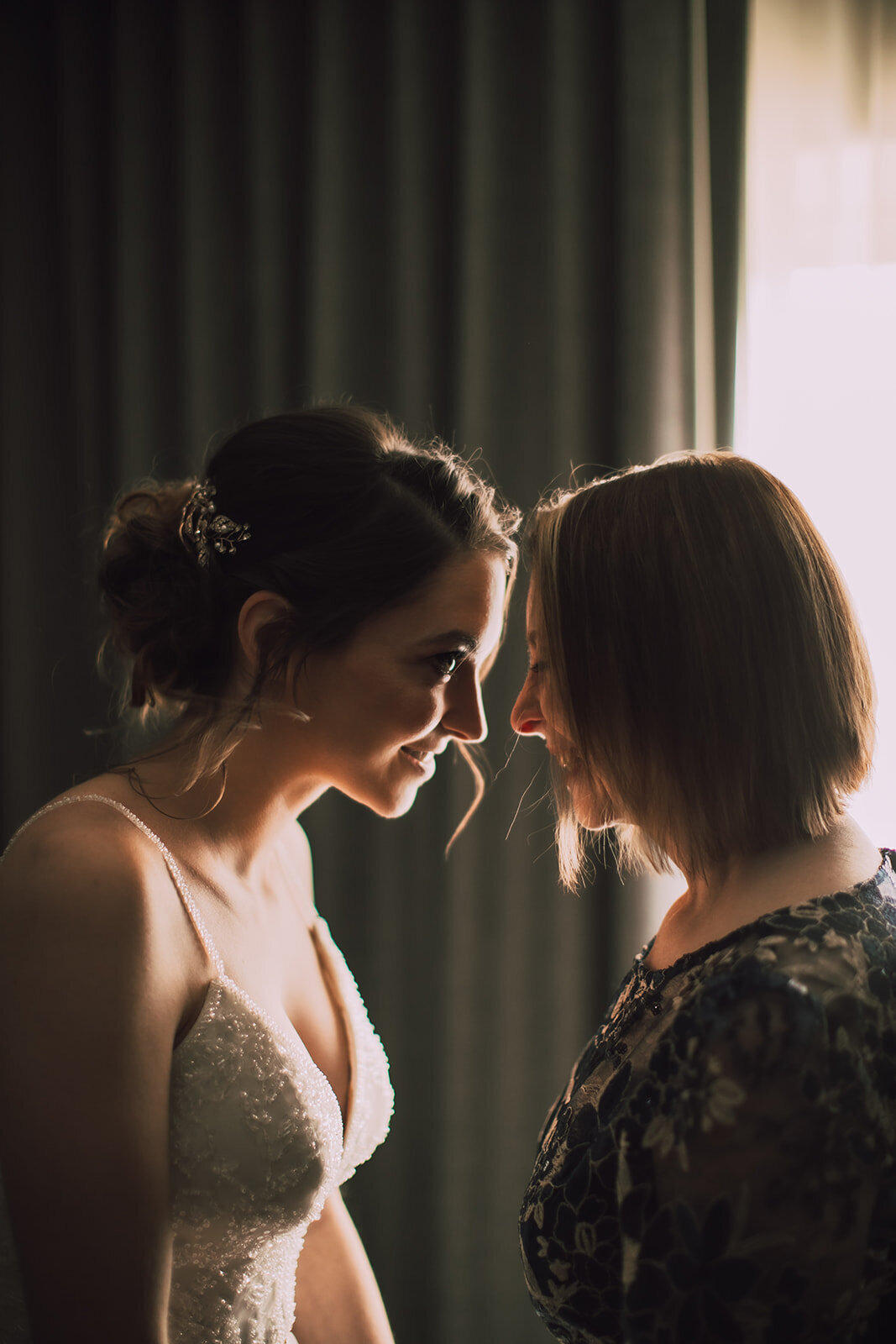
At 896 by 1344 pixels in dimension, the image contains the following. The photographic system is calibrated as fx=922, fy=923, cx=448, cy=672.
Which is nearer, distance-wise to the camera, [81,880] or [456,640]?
[81,880]

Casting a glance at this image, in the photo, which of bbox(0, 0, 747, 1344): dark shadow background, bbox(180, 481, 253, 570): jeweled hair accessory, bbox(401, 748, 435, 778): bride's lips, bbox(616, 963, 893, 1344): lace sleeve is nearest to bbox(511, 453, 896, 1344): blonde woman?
bbox(616, 963, 893, 1344): lace sleeve

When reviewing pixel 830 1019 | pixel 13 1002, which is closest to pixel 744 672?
pixel 830 1019

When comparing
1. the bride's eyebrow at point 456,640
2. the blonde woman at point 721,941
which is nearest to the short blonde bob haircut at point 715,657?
the blonde woman at point 721,941

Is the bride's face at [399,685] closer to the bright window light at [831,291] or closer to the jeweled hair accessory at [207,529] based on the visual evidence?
the jeweled hair accessory at [207,529]

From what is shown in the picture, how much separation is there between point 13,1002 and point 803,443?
1.54 m

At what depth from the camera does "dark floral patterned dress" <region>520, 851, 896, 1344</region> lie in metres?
0.66

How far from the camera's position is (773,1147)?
2.17ft

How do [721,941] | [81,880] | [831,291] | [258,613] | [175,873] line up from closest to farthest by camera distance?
[721,941] → [81,880] → [175,873] → [258,613] → [831,291]

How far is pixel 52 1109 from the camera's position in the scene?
0.86 meters

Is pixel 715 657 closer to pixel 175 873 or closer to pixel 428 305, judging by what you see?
pixel 175 873

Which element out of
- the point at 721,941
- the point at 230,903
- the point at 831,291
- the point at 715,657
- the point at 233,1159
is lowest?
the point at 233,1159

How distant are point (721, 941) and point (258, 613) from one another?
2.12 ft

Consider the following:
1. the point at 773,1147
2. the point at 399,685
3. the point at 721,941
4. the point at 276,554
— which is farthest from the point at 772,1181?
the point at 276,554

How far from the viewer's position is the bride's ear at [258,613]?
1122mm
